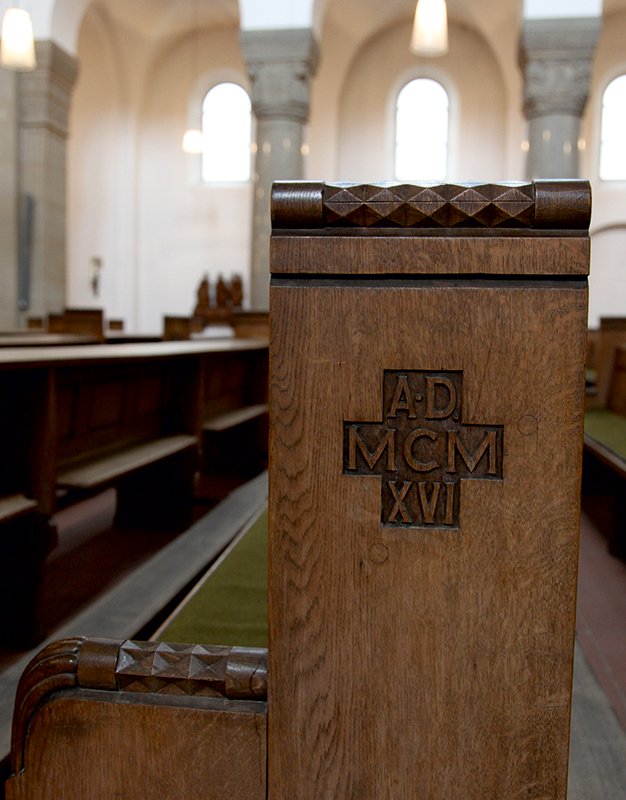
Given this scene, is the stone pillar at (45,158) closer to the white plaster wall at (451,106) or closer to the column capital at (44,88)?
the column capital at (44,88)

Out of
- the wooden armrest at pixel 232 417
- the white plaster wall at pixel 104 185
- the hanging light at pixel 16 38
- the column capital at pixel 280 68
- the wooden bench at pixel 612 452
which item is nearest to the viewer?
the wooden bench at pixel 612 452

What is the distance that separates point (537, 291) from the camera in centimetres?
72

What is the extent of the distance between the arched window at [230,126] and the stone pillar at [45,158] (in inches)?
140

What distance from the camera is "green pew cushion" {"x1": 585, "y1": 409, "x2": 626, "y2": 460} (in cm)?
392

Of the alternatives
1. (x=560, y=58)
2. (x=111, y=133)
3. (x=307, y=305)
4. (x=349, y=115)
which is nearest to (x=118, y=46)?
(x=111, y=133)

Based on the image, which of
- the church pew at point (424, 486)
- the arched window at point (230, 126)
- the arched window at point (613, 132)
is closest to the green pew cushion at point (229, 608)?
the church pew at point (424, 486)

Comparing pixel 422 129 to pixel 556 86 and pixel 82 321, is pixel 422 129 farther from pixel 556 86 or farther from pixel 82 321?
pixel 82 321

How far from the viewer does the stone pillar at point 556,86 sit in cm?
952

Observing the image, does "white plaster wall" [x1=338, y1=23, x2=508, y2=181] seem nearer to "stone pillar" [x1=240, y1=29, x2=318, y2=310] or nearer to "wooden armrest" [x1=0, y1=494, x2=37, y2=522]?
"stone pillar" [x1=240, y1=29, x2=318, y2=310]

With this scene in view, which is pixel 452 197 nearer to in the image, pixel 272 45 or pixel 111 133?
pixel 272 45

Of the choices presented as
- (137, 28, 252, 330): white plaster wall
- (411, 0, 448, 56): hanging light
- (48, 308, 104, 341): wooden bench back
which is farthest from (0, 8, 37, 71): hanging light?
(137, 28, 252, 330): white plaster wall

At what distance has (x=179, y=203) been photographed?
1423 centimetres

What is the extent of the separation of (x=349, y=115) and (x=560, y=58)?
4649mm

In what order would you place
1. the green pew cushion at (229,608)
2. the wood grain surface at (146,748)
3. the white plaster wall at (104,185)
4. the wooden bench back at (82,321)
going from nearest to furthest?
1. the wood grain surface at (146,748)
2. the green pew cushion at (229,608)
3. the wooden bench back at (82,321)
4. the white plaster wall at (104,185)
